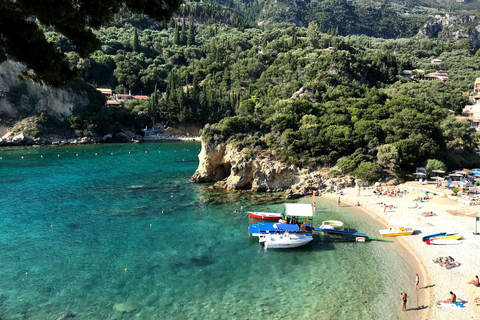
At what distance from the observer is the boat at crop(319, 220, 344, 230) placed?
91.4 feet

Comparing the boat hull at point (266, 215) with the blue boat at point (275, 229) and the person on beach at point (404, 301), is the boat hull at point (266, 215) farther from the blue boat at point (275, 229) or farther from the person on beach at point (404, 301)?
the person on beach at point (404, 301)

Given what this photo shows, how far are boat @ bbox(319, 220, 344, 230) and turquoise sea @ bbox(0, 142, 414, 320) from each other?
49.0 inches

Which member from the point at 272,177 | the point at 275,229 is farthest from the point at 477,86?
the point at 275,229

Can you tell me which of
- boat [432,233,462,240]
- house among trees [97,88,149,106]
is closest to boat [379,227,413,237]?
boat [432,233,462,240]

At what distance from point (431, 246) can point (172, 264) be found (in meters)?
18.5

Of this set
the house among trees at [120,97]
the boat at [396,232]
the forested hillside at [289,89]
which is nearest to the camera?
the boat at [396,232]

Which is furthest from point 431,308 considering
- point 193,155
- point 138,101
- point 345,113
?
point 138,101

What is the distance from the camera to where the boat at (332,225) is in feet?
91.4

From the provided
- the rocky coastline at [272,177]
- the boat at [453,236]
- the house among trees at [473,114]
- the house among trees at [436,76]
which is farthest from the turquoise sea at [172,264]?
the house among trees at [436,76]

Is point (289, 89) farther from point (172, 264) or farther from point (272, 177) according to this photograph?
point (172, 264)

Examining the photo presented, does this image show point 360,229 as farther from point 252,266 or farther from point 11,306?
point 11,306

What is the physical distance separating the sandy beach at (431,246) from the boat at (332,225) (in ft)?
9.19

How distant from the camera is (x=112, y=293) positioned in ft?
63.6

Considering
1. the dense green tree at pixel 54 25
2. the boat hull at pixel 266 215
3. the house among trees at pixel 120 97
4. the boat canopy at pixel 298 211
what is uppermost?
the house among trees at pixel 120 97
